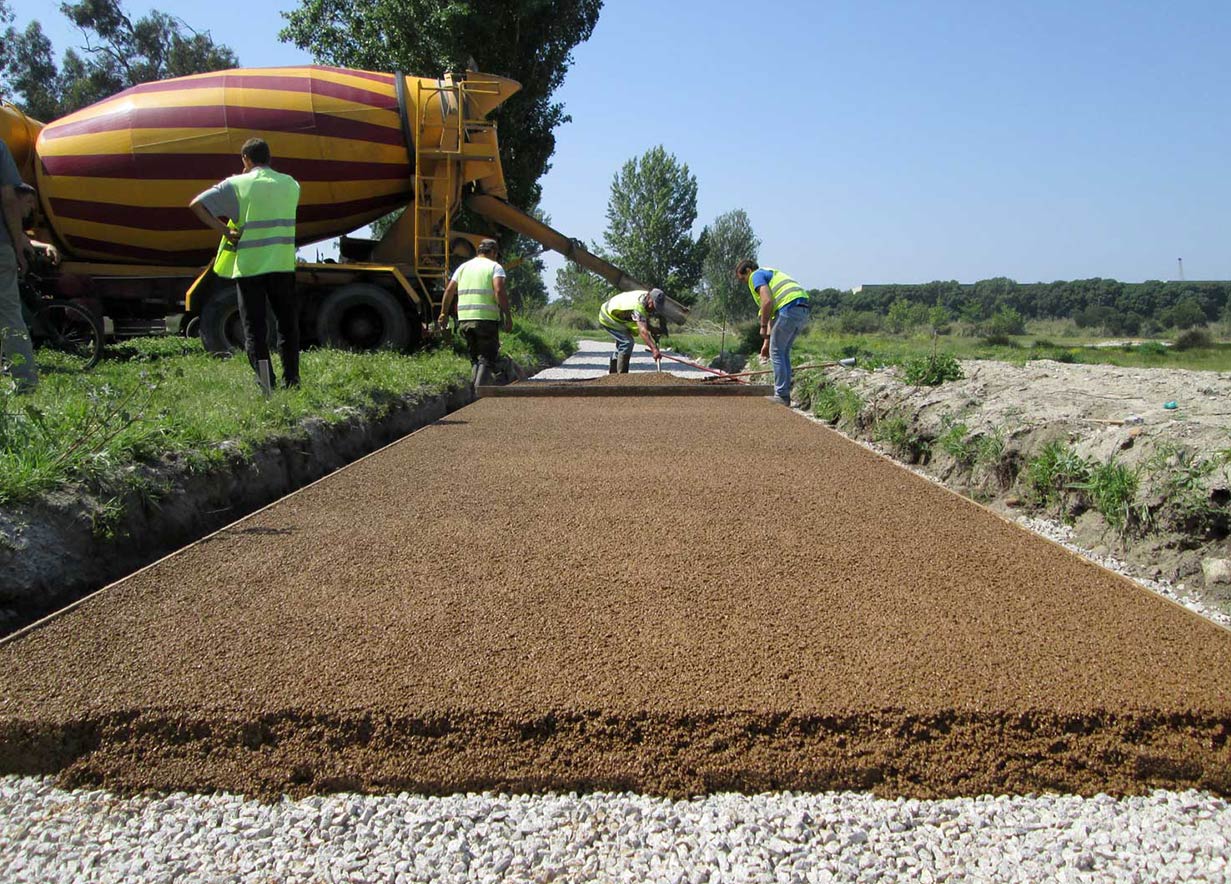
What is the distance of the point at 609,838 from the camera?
5.55 ft

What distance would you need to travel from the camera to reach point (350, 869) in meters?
1.61

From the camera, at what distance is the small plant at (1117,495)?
3.63 meters

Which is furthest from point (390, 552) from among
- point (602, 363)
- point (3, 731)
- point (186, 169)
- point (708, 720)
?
point (602, 363)

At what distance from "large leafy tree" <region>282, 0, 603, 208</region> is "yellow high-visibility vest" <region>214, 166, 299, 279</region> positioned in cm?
1236

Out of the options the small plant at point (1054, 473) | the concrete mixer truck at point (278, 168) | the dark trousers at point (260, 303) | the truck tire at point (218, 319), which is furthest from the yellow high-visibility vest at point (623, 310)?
the small plant at point (1054, 473)

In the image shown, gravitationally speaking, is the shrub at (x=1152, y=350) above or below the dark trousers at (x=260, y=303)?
below

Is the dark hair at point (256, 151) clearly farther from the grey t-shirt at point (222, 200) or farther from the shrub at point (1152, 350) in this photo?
the shrub at point (1152, 350)

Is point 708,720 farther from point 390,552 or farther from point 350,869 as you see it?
point 390,552

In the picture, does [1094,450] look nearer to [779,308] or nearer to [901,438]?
[901,438]

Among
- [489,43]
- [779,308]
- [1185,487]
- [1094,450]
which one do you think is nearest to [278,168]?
[779,308]

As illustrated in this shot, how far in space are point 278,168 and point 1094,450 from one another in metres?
8.04

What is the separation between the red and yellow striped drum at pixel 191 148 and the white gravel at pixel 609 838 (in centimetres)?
839

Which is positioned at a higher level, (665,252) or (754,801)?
(665,252)

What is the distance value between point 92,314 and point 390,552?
22.2 feet
